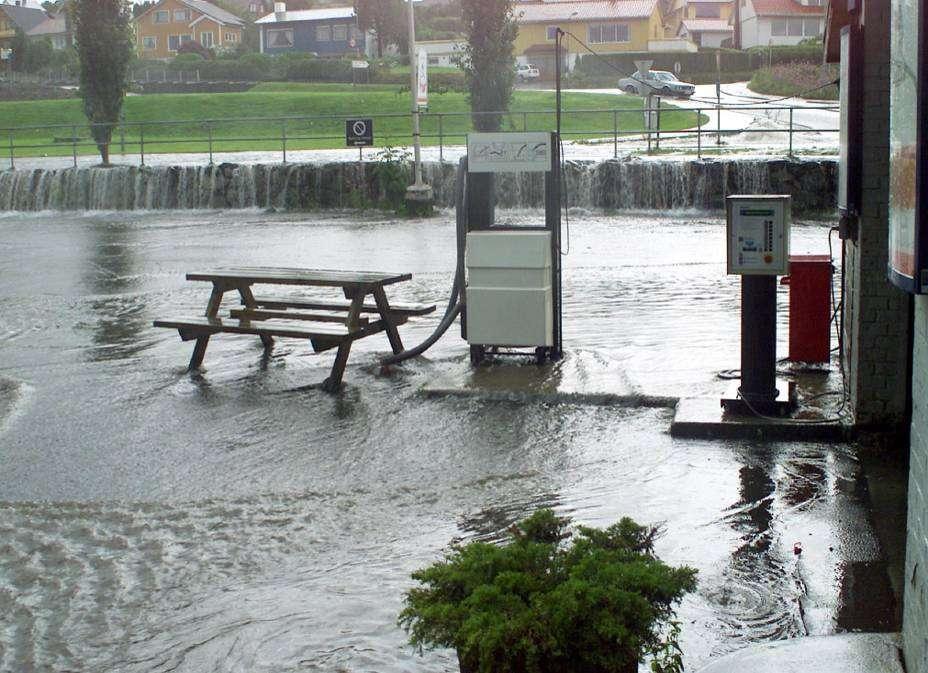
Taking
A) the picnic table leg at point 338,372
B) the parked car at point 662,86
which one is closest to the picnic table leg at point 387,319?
the picnic table leg at point 338,372

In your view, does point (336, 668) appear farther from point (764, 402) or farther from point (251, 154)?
point (251, 154)

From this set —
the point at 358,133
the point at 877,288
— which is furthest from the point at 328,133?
the point at 877,288

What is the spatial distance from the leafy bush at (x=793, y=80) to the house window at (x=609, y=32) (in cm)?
2814

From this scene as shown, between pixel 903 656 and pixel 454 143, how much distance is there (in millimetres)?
39753

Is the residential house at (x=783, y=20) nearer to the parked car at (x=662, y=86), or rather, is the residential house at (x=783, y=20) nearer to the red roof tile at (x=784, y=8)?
the red roof tile at (x=784, y=8)

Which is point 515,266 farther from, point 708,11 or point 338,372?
point 708,11

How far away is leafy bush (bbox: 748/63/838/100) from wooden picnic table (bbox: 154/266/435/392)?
1604 inches

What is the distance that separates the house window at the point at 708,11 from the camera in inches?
4077

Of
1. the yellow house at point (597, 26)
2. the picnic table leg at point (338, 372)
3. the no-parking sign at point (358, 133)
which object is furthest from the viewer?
the yellow house at point (597, 26)

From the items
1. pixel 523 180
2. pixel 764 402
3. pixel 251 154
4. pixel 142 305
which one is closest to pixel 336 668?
pixel 764 402

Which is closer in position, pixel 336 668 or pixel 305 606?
pixel 336 668

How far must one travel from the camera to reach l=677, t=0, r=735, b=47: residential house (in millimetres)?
92188

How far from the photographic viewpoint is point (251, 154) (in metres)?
40.2

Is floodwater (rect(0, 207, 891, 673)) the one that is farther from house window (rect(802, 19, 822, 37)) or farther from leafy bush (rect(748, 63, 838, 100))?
house window (rect(802, 19, 822, 37))
